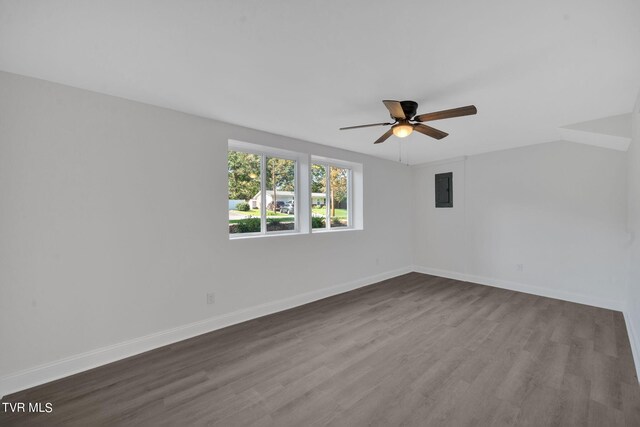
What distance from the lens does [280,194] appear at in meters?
3.98

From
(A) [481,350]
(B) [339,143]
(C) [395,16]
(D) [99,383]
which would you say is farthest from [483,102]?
(D) [99,383]

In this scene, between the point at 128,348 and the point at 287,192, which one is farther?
the point at 287,192

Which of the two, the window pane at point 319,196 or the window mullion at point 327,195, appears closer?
the window pane at point 319,196

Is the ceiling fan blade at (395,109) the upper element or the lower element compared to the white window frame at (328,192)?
upper

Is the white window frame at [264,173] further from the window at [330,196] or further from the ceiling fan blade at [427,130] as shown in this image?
the ceiling fan blade at [427,130]

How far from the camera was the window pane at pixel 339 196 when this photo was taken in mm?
4789

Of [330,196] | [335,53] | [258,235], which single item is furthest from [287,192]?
[335,53]

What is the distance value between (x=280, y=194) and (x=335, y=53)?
7.95ft

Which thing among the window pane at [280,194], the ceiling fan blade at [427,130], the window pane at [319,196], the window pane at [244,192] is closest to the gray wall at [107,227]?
the window pane at [244,192]

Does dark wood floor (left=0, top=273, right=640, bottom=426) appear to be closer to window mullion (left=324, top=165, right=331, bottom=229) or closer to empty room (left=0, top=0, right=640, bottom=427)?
empty room (left=0, top=0, right=640, bottom=427)

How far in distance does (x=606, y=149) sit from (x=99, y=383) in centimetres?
622

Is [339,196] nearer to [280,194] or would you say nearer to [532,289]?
[280,194]

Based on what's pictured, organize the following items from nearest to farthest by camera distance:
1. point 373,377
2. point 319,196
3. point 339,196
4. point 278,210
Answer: point 373,377 < point 278,210 < point 319,196 < point 339,196

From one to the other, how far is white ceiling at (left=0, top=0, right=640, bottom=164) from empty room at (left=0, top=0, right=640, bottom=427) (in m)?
0.02
